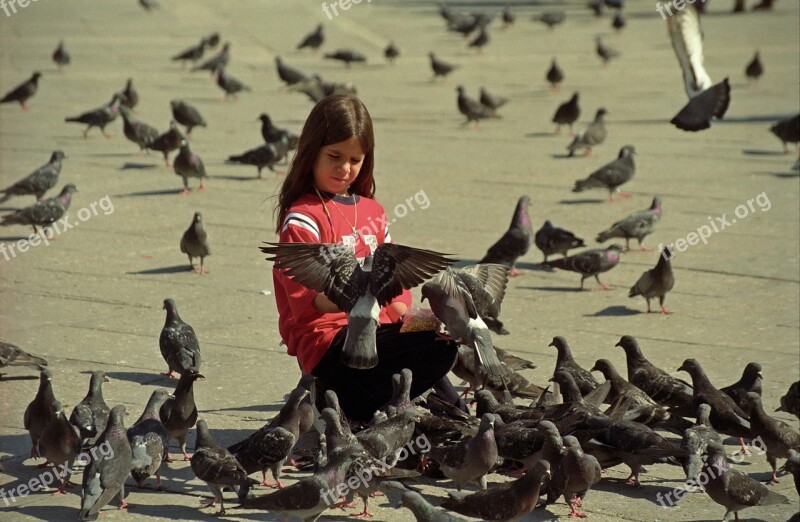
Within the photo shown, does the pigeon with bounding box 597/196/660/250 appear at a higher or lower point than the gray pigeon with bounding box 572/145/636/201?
lower

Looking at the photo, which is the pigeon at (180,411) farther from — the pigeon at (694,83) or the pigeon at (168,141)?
the pigeon at (168,141)

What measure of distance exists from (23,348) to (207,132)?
8.45 m

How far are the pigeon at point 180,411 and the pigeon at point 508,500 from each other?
1.37m

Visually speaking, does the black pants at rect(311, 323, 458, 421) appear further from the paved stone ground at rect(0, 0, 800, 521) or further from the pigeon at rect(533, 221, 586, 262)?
the pigeon at rect(533, 221, 586, 262)

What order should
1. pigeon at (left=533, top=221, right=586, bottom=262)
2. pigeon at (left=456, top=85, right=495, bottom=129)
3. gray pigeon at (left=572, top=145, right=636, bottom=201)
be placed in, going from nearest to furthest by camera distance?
1. pigeon at (left=533, top=221, right=586, bottom=262)
2. gray pigeon at (left=572, top=145, right=636, bottom=201)
3. pigeon at (left=456, top=85, right=495, bottom=129)

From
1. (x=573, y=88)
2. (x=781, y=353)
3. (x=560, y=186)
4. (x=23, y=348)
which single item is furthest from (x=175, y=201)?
(x=573, y=88)

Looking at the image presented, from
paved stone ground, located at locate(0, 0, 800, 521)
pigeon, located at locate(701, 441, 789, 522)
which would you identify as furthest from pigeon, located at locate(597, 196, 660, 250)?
pigeon, located at locate(701, 441, 789, 522)

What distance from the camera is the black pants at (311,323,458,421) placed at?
17.0ft

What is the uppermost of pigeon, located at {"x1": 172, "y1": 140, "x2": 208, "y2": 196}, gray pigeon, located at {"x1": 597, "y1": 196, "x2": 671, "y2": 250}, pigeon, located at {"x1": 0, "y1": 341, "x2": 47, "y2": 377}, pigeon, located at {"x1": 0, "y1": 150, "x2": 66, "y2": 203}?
pigeon, located at {"x1": 172, "y1": 140, "x2": 208, "y2": 196}

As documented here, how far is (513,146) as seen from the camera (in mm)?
14211

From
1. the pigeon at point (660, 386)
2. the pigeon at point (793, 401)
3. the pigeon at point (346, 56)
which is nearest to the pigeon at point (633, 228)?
the pigeon at point (660, 386)

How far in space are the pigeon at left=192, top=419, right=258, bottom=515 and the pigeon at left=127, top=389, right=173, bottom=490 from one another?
19 cm

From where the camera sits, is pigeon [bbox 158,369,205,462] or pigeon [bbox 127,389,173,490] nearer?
pigeon [bbox 127,389,173,490]

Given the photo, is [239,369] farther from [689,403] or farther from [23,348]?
[689,403]
